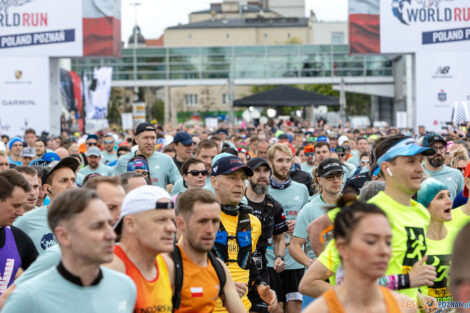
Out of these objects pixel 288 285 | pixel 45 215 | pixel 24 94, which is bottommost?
pixel 288 285

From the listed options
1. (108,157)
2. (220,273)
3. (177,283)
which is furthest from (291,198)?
(108,157)

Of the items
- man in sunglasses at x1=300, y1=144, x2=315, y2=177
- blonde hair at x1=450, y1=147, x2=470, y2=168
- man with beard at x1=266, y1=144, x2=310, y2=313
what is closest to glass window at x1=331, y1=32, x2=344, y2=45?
man in sunglasses at x1=300, y1=144, x2=315, y2=177

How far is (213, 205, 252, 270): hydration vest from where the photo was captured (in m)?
6.39

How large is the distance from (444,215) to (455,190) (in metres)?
4.06

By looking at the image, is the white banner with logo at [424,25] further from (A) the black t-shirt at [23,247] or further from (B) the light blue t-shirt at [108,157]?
(A) the black t-shirt at [23,247]

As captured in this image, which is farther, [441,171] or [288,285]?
[441,171]

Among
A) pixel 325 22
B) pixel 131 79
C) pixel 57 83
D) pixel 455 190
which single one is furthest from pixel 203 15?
pixel 455 190

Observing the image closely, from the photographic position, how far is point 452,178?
1007 cm

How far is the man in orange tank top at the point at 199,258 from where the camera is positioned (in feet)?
16.1

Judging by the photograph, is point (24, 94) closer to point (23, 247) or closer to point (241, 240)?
point (241, 240)

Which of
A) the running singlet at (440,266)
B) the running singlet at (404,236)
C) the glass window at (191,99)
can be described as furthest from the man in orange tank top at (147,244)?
the glass window at (191,99)

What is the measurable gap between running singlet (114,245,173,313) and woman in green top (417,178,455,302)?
2074mm

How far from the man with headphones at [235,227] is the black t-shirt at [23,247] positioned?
140 cm

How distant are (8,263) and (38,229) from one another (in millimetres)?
886
